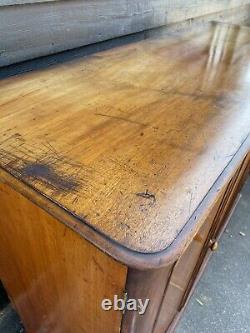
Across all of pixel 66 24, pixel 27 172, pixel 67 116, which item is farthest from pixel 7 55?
pixel 27 172

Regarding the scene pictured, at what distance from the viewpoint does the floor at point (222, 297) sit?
1.21m

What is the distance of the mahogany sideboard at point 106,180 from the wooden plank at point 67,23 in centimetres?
16

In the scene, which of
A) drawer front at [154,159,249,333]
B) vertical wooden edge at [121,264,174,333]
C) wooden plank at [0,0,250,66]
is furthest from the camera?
wooden plank at [0,0,250,66]

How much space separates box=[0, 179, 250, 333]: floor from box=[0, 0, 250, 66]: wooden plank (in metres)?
0.93

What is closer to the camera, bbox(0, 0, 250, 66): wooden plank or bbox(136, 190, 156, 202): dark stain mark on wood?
bbox(136, 190, 156, 202): dark stain mark on wood

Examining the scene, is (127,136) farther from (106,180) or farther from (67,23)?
(67,23)

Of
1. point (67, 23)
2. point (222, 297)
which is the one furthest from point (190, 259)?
point (67, 23)

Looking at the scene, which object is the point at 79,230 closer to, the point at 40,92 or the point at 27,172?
the point at 27,172

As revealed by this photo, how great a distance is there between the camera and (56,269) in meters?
0.57

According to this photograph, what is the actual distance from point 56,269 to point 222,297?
1.02 meters

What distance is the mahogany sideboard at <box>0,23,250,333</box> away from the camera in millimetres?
422

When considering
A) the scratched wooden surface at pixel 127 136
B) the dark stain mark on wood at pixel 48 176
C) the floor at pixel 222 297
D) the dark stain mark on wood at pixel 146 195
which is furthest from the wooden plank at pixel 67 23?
the floor at pixel 222 297

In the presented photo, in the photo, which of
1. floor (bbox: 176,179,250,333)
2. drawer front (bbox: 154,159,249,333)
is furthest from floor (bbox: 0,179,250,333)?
drawer front (bbox: 154,159,249,333)

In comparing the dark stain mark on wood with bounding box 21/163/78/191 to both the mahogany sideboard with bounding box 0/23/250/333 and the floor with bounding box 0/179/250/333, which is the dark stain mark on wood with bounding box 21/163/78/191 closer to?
the mahogany sideboard with bounding box 0/23/250/333
